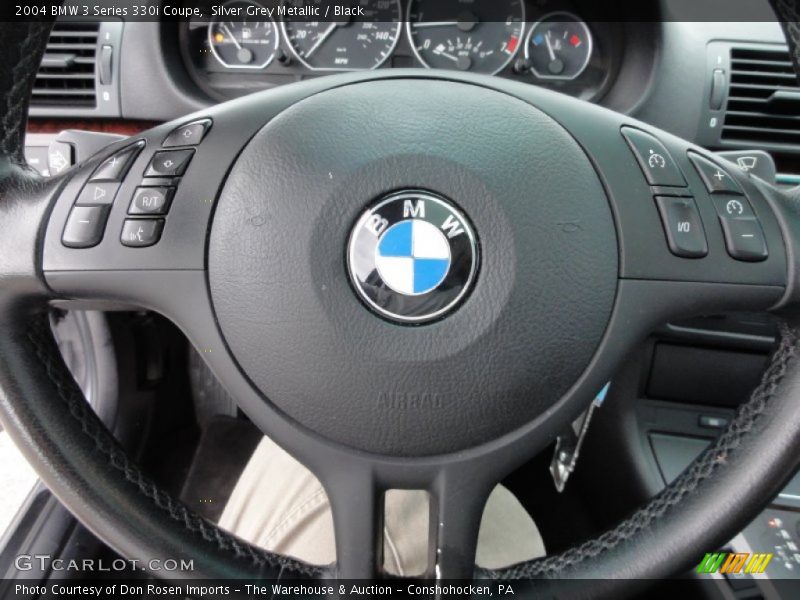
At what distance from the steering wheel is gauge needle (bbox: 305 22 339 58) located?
2.43ft

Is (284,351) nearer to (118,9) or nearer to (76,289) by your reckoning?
(76,289)

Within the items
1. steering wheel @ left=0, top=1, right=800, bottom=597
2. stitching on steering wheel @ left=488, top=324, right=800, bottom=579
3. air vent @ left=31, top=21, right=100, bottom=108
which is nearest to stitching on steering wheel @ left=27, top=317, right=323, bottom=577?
steering wheel @ left=0, top=1, right=800, bottom=597

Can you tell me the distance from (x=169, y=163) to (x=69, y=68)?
2.73 ft

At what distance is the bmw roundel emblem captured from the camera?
0.60 m

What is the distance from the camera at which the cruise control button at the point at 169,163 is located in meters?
0.67

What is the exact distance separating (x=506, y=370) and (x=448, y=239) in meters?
0.14

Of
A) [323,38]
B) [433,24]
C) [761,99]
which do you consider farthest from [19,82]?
[761,99]

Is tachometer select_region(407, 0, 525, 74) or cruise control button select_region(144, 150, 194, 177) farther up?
tachometer select_region(407, 0, 525, 74)

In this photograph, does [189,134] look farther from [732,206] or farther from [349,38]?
[349,38]

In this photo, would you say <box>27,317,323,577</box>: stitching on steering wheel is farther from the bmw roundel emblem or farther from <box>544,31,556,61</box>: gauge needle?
<box>544,31,556,61</box>: gauge needle

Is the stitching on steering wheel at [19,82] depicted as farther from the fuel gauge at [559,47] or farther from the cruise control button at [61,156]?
the fuel gauge at [559,47]

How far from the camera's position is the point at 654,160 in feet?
2.19

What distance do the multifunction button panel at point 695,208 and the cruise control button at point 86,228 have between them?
1.79 feet
